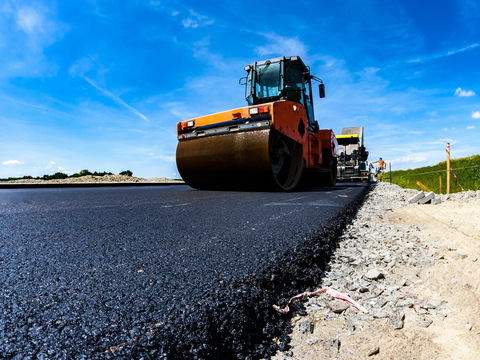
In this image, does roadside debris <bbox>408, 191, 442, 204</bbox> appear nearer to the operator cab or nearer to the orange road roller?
the orange road roller

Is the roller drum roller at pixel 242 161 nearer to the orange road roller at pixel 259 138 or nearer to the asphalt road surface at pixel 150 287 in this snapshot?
the orange road roller at pixel 259 138

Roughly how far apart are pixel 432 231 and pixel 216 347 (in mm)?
2811

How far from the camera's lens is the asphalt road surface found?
0.79 metres

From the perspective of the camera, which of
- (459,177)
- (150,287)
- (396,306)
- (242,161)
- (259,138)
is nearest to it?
(150,287)

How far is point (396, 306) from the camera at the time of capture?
52.2 inches

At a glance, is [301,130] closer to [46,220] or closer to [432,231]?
[432,231]

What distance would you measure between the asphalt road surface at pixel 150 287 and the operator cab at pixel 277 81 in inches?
208

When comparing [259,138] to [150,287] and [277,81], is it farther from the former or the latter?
[150,287]

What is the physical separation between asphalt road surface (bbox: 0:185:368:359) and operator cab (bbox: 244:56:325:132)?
5.28 meters

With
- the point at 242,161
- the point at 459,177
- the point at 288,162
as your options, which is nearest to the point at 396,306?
the point at 242,161

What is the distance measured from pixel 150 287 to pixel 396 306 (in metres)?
1.02

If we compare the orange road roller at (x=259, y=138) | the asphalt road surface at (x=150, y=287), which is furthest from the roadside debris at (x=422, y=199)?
the asphalt road surface at (x=150, y=287)

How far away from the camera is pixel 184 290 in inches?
42.7

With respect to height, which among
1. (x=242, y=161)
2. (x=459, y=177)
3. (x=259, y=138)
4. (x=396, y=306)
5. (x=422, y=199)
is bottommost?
(x=396, y=306)
